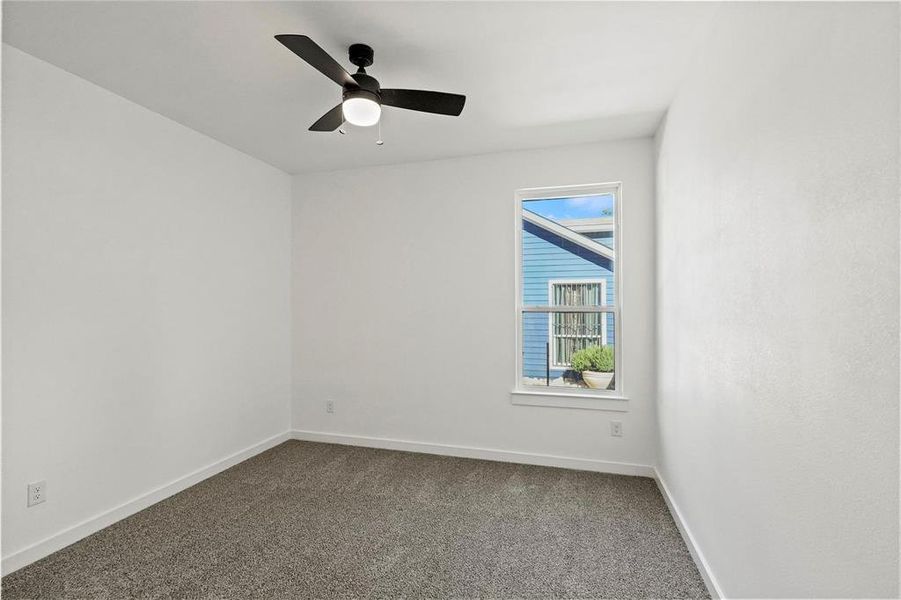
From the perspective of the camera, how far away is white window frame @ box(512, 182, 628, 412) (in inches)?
139

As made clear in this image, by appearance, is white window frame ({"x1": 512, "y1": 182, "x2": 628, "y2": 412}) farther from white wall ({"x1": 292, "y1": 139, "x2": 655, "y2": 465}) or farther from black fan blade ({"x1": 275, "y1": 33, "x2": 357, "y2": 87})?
black fan blade ({"x1": 275, "y1": 33, "x2": 357, "y2": 87})

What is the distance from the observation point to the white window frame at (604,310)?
354 cm

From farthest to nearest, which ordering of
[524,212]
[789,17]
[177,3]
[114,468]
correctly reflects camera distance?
[524,212]
[114,468]
[177,3]
[789,17]

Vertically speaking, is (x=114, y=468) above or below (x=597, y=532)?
above

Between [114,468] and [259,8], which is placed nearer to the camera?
[259,8]

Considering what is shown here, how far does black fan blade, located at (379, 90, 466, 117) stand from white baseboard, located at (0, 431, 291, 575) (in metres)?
2.89

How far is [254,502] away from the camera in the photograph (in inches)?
117

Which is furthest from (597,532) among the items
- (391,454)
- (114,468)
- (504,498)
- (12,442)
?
(12,442)

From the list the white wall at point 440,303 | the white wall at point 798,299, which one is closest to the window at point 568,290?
the white wall at point 440,303

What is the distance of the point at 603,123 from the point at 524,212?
3.18 feet

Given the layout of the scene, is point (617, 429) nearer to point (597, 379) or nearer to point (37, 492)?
point (597, 379)

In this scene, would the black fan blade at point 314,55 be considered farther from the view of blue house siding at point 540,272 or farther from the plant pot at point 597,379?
the plant pot at point 597,379

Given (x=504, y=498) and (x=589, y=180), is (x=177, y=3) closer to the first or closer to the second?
(x=589, y=180)

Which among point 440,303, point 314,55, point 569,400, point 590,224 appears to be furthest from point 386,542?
point 590,224
